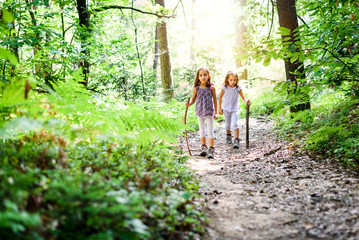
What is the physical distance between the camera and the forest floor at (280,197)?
8.50ft

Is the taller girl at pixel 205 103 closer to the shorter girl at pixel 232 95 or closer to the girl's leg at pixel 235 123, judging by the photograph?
the shorter girl at pixel 232 95

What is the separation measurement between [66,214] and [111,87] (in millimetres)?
7922

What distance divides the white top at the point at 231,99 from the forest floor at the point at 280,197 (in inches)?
88.2

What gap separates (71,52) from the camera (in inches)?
216

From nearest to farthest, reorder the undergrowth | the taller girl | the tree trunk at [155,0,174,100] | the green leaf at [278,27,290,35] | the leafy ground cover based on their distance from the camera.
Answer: the leafy ground cover, the green leaf at [278,27,290,35], the undergrowth, the taller girl, the tree trunk at [155,0,174,100]

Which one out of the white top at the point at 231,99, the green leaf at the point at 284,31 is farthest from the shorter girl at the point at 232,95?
the green leaf at the point at 284,31

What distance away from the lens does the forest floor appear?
2.59 meters

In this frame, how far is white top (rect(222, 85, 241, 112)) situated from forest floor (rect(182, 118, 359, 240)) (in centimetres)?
224

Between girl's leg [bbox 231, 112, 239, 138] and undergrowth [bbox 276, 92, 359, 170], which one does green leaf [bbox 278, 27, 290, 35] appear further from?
girl's leg [bbox 231, 112, 239, 138]

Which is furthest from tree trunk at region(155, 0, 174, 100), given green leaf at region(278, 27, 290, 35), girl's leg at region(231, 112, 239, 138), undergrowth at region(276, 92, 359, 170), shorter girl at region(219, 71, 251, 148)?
green leaf at region(278, 27, 290, 35)

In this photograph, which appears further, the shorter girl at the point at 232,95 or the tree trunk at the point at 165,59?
the tree trunk at the point at 165,59

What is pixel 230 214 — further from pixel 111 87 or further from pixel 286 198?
pixel 111 87

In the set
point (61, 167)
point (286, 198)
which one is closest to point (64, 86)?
point (61, 167)

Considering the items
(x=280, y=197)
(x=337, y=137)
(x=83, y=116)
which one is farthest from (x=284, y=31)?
(x=83, y=116)
